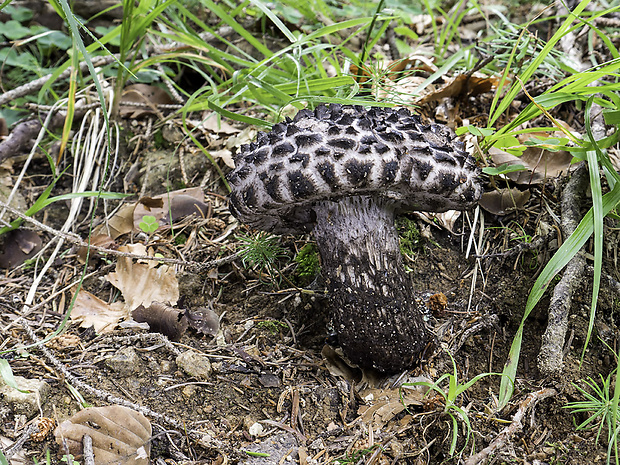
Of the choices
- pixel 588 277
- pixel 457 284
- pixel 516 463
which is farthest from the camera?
pixel 457 284

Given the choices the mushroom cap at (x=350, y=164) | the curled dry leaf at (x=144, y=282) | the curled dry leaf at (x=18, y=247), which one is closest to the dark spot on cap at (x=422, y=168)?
the mushroom cap at (x=350, y=164)

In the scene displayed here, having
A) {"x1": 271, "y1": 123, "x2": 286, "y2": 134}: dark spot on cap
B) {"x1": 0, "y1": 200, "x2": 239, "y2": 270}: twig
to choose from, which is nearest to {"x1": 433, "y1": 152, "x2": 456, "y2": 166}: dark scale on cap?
{"x1": 271, "y1": 123, "x2": 286, "y2": 134}: dark spot on cap

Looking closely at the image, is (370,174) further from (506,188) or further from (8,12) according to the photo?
(8,12)

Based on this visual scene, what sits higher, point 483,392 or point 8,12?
point 8,12

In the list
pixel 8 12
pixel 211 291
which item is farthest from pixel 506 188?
pixel 8 12

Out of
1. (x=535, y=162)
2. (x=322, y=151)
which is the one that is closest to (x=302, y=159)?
(x=322, y=151)

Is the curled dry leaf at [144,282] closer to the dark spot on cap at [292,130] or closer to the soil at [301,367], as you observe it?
the soil at [301,367]
